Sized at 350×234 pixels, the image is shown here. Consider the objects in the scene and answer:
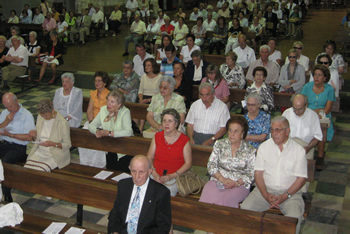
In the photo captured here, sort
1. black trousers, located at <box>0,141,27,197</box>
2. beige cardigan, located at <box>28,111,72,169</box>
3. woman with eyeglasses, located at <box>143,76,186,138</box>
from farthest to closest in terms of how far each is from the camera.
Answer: woman with eyeglasses, located at <box>143,76,186,138</box>, black trousers, located at <box>0,141,27,197</box>, beige cardigan, located at <box>28,111,72,169</box>

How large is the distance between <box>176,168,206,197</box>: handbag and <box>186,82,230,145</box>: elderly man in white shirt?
2.85ft

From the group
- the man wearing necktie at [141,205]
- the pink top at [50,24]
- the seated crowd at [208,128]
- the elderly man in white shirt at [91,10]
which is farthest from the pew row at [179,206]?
the elderly man in white shirt at [91,10]

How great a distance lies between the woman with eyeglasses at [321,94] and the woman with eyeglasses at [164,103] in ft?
5.62

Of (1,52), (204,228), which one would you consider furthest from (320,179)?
(1,52)

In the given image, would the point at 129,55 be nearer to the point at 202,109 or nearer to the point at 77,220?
the point at 202,109

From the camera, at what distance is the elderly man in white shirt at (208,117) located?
492 centimetres

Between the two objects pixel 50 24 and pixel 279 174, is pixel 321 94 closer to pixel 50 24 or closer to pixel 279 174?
pixel 279 174

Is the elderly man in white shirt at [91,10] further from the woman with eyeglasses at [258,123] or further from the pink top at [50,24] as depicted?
the woman with eyeglasses at [258,123]

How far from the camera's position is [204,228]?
11.1ft

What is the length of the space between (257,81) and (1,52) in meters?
5.94

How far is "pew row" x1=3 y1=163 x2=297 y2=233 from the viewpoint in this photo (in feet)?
10.3

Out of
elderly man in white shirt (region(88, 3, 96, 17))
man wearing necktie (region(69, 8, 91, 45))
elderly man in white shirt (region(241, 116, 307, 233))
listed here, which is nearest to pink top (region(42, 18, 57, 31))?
man wearing necktie (region(69, 8, 91, 45))

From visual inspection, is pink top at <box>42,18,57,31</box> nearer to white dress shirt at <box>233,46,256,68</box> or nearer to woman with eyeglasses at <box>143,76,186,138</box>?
white dress shirt at <box>233,46,256,68</box>

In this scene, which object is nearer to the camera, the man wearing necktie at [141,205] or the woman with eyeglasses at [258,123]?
the man wearing necktie at [141,205]
